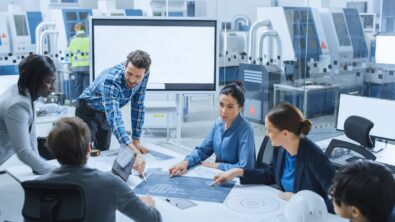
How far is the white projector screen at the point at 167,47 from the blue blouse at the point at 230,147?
148 centimetres

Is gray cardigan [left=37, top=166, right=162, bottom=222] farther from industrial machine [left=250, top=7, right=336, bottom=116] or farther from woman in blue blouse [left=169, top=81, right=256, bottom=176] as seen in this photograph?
industrial machine [left=250, top=7, right=336, bottom=116]

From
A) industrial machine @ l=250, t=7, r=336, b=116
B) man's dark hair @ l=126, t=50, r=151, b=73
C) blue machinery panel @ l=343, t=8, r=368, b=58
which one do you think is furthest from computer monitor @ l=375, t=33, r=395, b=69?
man's dark hair @ l=126, t=50, r=151, b=73

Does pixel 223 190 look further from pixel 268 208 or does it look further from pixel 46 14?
pixel 46 14

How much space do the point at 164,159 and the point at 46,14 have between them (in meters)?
6.83

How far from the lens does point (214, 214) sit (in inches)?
78.7

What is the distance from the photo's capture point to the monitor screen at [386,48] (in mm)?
4118

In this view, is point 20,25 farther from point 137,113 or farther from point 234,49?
point 137,113

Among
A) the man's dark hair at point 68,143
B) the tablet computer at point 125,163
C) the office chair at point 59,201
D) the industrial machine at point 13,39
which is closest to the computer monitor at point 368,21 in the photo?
the tablet computer at point 125,163

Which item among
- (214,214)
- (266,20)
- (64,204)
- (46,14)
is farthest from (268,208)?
(46,14)

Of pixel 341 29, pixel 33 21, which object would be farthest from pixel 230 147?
pixel 33 21

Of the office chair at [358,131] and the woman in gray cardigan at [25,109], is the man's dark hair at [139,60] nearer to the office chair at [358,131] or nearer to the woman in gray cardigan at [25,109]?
the woman in gray cardigan at [25,109]

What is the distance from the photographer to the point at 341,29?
625cm

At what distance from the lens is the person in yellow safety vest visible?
729 centimetres

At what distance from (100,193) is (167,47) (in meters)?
2.88
